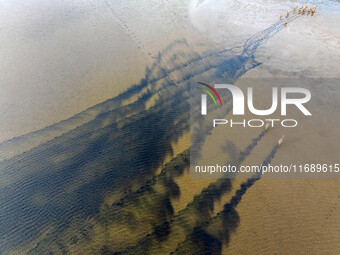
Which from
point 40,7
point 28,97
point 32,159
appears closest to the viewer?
point 32,159

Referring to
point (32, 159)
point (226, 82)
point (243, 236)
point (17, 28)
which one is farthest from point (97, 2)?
point (243, 236)

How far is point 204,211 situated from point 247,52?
48.1ft

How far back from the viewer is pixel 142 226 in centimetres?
885

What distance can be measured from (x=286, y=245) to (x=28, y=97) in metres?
15.6

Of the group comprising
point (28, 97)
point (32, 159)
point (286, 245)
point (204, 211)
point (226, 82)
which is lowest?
point (286, 245)

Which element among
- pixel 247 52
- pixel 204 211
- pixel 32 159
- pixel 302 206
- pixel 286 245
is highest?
pixel 247 52

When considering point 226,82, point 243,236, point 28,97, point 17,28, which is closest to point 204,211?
point 243,236

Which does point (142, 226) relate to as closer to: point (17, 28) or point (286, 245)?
point (286, 245)

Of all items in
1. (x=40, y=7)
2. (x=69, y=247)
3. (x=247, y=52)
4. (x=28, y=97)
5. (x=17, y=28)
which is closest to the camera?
(x=69, y=247)

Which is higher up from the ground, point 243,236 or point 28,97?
point 28,97

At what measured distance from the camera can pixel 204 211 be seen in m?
9.52

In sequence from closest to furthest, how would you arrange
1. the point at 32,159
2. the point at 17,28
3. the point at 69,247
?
1. the point at 69,247
2. the point at 32,159
3. the point at 17,28

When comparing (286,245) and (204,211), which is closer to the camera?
(286,245)

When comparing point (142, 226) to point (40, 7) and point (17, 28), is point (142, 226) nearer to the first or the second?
point (17, 28)
